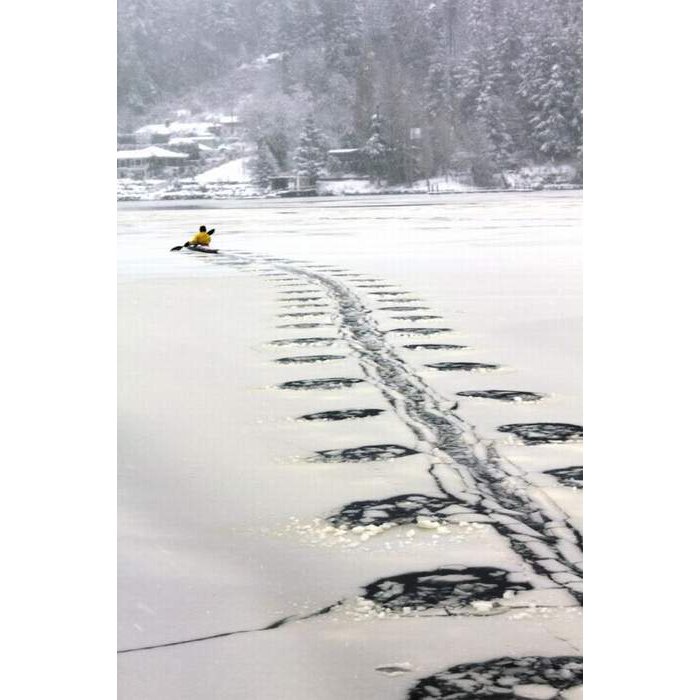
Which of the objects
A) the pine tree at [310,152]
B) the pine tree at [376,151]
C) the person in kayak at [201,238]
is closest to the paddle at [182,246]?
the person in kayak at [201,238]

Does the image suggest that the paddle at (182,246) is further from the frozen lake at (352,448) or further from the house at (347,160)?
the house at (347,160)

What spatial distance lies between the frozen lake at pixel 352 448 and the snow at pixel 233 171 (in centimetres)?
6

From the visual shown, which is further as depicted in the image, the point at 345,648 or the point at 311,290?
the point at 311,290

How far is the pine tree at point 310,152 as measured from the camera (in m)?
2.17

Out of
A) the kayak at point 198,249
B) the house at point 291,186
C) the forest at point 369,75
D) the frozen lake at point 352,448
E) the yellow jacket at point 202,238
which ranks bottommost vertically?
the frozen lake at point 352,448

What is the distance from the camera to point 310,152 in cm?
219

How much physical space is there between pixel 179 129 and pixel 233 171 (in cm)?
14

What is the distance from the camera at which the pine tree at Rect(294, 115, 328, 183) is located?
2.17 m

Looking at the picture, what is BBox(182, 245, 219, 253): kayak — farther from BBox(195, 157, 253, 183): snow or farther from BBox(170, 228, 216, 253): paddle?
BBox(195, 157, 253, 183): snow
